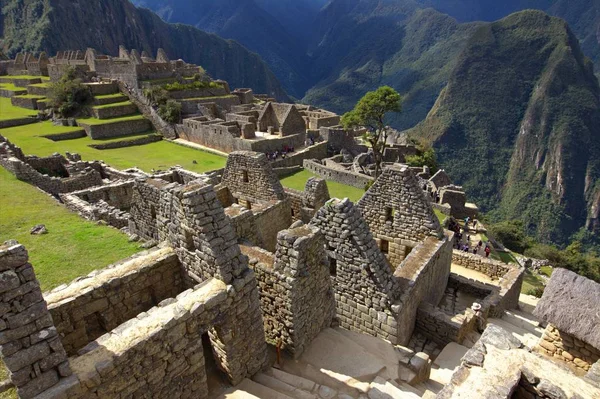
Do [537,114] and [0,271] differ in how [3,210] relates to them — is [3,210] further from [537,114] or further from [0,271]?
[537,114]

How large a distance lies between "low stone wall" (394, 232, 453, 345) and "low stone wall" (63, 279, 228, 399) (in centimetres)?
388

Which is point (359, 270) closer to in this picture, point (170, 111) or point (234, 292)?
point (234, 292)

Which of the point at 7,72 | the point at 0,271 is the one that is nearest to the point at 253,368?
the point at 0,271

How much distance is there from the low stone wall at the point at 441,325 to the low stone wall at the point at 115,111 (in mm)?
41785

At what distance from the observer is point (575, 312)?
513cm

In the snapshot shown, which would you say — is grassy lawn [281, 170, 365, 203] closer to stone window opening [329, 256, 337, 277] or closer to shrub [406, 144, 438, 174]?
shrub [406, 144, 438, 174]

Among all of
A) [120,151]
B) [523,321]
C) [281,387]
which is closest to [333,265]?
[281,387]

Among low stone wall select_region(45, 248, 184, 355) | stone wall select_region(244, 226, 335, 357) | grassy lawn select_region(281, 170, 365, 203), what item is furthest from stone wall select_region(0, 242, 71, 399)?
grassy lawn select_region(281, 170, 365, 203)

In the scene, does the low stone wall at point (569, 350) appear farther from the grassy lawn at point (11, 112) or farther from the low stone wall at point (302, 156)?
the grassy lawn at point (11, 112)

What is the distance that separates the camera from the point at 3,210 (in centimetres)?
1255

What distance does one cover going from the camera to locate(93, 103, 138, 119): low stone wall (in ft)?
133

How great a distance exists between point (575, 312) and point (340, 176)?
25.3 meters

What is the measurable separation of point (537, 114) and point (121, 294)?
149 meters

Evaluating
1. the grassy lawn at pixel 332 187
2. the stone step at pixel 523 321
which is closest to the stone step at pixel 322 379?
the stone step at pixel 523 321
